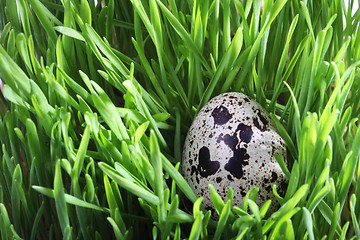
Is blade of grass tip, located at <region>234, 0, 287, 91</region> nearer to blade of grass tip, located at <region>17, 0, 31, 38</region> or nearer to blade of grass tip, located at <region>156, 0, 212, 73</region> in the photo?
blade of grass tip, located at <region>156, 0, 212, 73</region>

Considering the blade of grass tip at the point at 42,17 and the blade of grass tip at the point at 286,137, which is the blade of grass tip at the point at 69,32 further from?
the blade of grass tip at the point at 286,137

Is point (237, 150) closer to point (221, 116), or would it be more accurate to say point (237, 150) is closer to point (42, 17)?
point (221, 116)

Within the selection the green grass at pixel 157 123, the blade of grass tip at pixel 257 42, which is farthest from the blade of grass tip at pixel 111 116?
the blade of grass tip at pixel 257 42

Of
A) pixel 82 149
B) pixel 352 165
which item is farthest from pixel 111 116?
pixel 352 165

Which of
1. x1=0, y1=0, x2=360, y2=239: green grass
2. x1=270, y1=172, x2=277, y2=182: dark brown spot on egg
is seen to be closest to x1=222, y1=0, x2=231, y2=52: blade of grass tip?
x1=0, y1=0, x2=360, y2=239: green grass

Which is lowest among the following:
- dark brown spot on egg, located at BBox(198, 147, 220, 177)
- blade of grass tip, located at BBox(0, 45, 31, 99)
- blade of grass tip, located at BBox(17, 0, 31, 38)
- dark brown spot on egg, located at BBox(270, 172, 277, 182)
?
dark brown spot on egg, located at BBox(270, 172, 277, 182)
